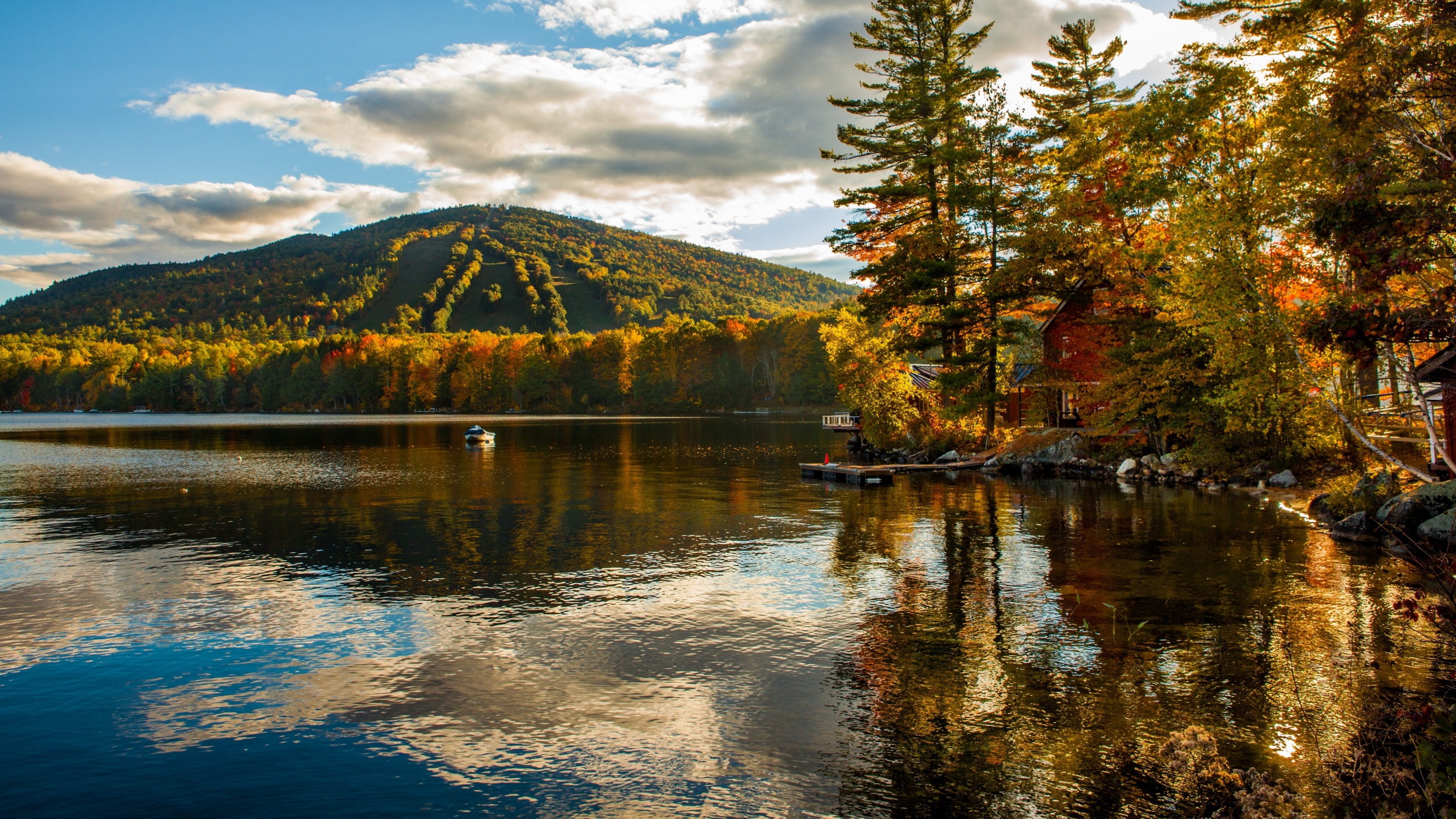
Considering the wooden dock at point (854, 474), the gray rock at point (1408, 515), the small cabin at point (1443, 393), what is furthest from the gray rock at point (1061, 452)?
the gray rock at point (1408, 515)

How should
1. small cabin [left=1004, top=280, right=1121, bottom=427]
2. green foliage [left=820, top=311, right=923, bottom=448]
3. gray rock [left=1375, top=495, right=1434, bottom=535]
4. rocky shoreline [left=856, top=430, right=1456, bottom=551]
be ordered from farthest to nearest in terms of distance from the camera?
green foliage [left=820, top=311, right=923, bottom=448]
small cabin [left=1004, top=280, right=1121, bottom=427]
gray rock [left=1375, top=495, right=1434, bottom=535]
rocky shoreline [left=856, top=430, right=1456, bottom=551]

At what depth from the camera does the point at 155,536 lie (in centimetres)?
2386

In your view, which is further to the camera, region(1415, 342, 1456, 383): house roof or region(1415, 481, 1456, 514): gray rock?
region(1415, 481, 1456, 514): gray rock

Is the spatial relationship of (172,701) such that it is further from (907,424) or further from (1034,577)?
(907,424)

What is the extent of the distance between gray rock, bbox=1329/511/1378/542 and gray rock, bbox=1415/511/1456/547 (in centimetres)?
217

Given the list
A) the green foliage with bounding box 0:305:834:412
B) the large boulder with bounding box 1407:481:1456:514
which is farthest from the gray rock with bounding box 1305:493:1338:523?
the green foliage with bounding box 0:305:834:412

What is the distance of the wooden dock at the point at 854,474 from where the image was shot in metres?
36.7

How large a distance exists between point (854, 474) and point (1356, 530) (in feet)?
63.1

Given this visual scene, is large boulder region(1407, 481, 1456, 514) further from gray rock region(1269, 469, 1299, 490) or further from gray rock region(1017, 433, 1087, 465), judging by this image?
gray rock region(1017, 433, 1087, 465)

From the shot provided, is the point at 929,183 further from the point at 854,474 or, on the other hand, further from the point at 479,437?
the point at 479,437

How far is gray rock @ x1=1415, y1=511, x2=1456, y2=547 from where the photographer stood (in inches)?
699

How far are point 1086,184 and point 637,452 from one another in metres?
33.3

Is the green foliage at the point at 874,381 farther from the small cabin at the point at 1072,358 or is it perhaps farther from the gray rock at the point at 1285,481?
the gray rock at the point at 1285,481

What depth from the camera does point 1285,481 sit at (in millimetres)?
30406
